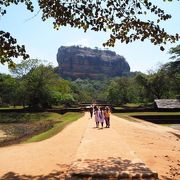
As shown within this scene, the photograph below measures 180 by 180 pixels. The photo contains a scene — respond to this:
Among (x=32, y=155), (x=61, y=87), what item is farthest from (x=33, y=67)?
(x=32, y=155)

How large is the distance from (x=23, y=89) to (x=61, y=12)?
53.7 m

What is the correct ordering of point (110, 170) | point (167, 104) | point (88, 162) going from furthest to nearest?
point (167, 104) < point (88, 162) < point (110, 170)

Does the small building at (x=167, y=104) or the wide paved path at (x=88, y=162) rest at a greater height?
the small building at (x=167, y=104)

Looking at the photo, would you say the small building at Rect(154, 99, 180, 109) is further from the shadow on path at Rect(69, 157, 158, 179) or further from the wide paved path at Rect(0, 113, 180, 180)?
the shadow on path at Rect(69, 157, 158, 179)

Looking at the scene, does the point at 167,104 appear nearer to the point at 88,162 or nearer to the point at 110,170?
the point at 88,162

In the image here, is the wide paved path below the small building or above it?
below

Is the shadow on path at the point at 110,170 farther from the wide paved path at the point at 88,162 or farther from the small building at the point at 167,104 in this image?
the small building at the point at 167,104

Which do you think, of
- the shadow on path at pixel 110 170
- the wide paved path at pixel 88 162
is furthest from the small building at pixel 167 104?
the shadow on path at pixel 110 170

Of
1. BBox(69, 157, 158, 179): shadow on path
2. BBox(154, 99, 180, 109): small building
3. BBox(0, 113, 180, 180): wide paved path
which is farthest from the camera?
BBox(154, 99, 180, 109): small building

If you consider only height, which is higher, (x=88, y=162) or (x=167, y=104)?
(x=167, y=104)

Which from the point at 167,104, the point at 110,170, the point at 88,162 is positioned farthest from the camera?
the point at 167,104

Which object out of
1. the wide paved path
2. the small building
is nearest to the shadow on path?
the wide paved path

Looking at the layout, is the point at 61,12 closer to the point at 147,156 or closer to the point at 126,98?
the point at 147,156

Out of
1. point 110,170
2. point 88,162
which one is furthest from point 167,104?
point 110,170
